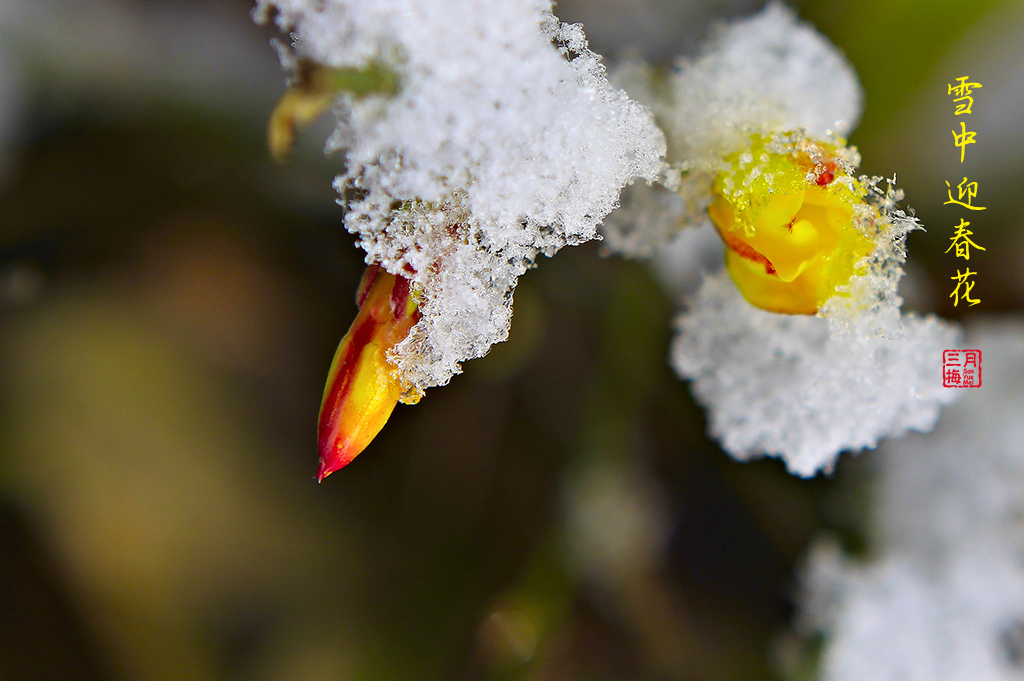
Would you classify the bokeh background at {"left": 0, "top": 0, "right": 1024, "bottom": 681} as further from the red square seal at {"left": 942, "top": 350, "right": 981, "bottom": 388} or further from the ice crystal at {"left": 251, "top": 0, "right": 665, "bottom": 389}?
the ice crystal at {"left": 251, "top": 0, "right": 665, "bottom": 389}

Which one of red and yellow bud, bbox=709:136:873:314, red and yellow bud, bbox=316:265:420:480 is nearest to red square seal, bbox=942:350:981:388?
red and yellow bud, bbox=709:136:873:314

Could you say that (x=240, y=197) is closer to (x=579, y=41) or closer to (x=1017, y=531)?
(x=579, y=41)

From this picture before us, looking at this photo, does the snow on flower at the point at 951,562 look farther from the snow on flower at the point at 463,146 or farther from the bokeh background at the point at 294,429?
the snow on flower at the point at 463,146

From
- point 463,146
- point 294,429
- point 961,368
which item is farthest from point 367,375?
point 294,429

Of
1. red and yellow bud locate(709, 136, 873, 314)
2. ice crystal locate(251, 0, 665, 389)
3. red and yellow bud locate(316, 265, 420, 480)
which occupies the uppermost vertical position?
red and yellow bud locate(709, 136, 873, 314)

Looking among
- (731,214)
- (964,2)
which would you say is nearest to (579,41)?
(731,214)

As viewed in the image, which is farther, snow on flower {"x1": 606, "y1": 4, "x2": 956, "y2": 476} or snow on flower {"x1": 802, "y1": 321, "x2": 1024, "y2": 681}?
snow on flower {"x1": 802, "y1": 321, "x2": 1024, "y2": 681}
